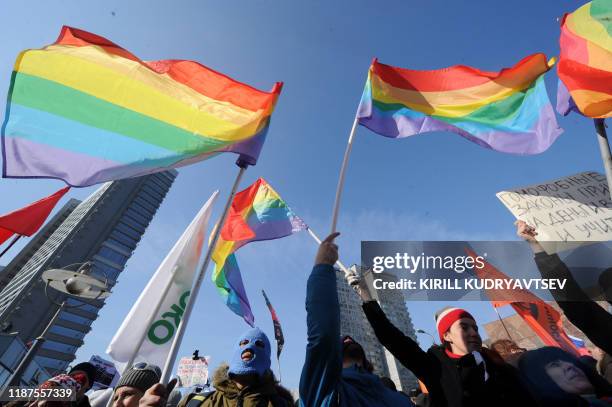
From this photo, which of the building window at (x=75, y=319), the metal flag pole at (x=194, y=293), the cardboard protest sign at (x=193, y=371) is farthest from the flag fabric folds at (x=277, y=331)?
the building window at (x=75, y=319)

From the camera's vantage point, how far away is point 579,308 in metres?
2.37

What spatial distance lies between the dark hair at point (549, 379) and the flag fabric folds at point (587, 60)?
3721mm

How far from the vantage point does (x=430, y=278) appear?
3312mm

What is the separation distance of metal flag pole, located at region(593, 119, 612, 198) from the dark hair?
2.66m

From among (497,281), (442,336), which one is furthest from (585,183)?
(442,336)

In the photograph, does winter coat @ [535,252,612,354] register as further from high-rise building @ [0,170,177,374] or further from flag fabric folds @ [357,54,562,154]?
high-rise building @ [0,170,177,374]

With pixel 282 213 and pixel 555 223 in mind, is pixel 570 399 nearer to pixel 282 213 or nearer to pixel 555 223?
pixel 555 223

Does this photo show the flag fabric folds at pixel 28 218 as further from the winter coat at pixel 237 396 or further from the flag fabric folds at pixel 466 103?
the flag fabric folds at pixel 466 103

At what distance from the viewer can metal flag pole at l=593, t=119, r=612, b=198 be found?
3.65 meters

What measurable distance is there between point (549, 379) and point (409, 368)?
2.24 ft

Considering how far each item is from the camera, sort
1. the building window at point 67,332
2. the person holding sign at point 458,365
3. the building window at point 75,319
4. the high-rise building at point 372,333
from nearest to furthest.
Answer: the person holding sign at point 458,365 < the high-rise building at point 372,333 < the building window at point 67,332 < the building window at point 75,319

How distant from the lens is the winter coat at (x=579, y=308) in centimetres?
226

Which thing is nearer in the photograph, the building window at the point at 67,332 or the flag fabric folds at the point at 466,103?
the flag fabric folds at the point at 466,103

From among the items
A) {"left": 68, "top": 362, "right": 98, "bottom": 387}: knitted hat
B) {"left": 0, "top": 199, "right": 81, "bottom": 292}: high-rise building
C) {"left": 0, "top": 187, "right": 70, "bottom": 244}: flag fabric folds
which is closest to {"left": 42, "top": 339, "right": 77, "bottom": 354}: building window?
{"left": 0, "top": 199, "right": 81, "bottom": 292}: high-rise building
